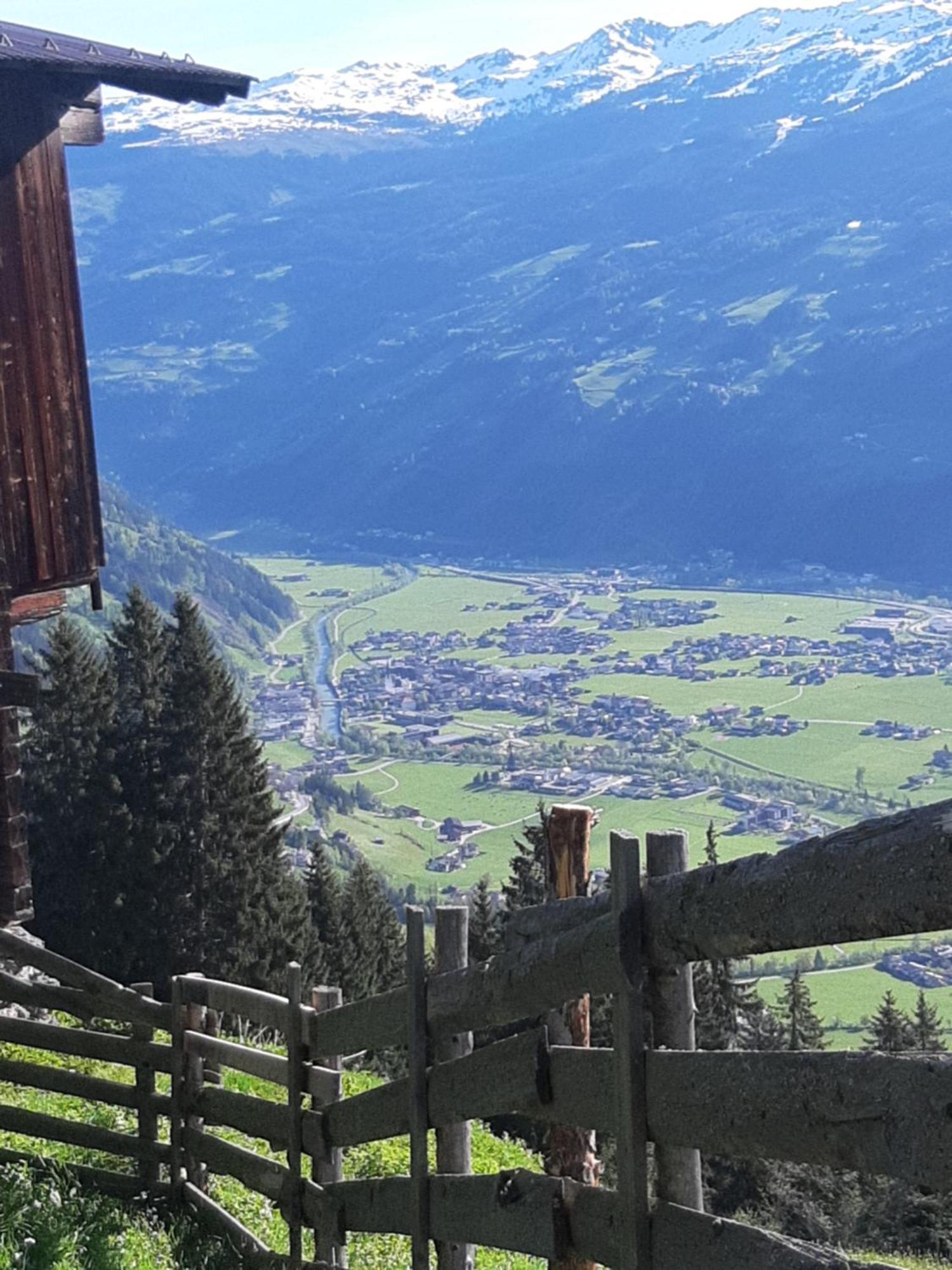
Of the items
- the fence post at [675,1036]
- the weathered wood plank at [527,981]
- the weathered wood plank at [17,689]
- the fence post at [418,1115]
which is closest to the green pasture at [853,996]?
the weathered wood plank at [17,689]

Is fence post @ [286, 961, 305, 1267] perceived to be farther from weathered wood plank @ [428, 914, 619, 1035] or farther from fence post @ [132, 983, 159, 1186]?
weathered wood plank @ [428, 914, 619, 1035]

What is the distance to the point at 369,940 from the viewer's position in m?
46.8

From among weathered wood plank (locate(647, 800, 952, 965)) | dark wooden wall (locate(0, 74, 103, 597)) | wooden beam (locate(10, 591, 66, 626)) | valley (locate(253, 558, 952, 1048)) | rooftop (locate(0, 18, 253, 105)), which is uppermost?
rooftop (locate(0, 18, 253, 105))

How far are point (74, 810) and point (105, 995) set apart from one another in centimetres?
2990

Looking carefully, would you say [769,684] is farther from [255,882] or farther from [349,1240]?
[349,1240]

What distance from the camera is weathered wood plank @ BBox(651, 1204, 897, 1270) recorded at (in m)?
4.27

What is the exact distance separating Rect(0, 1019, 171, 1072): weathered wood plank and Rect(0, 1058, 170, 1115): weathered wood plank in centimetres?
14

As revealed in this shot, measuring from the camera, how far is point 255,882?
4044cm

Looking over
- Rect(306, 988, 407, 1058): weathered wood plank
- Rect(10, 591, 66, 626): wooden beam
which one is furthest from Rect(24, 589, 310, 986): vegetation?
Rect(306, 988, 407, 1058): weathered wood plank

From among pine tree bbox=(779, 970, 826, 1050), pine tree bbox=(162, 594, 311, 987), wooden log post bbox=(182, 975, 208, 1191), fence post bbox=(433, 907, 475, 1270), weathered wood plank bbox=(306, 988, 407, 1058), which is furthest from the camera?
pine tree bbox=(162, 594, 311, 987)

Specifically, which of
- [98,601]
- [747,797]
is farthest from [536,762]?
[98,601]

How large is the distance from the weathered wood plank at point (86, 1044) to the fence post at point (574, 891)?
344 centimetres

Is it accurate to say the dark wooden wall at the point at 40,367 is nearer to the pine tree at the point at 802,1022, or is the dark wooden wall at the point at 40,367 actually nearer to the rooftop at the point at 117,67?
the rooftop at the point at 117,67

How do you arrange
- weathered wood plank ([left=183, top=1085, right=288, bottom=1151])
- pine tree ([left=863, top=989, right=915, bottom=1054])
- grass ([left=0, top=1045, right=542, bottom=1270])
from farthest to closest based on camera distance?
pine tree ([left=863, top=989, right=915, bottom=1054])
weathered wood plank ([left=183, top=1085, right=288, bottom=1151])
grass ([left=0, top=1045, right=542, bottom=1270])
